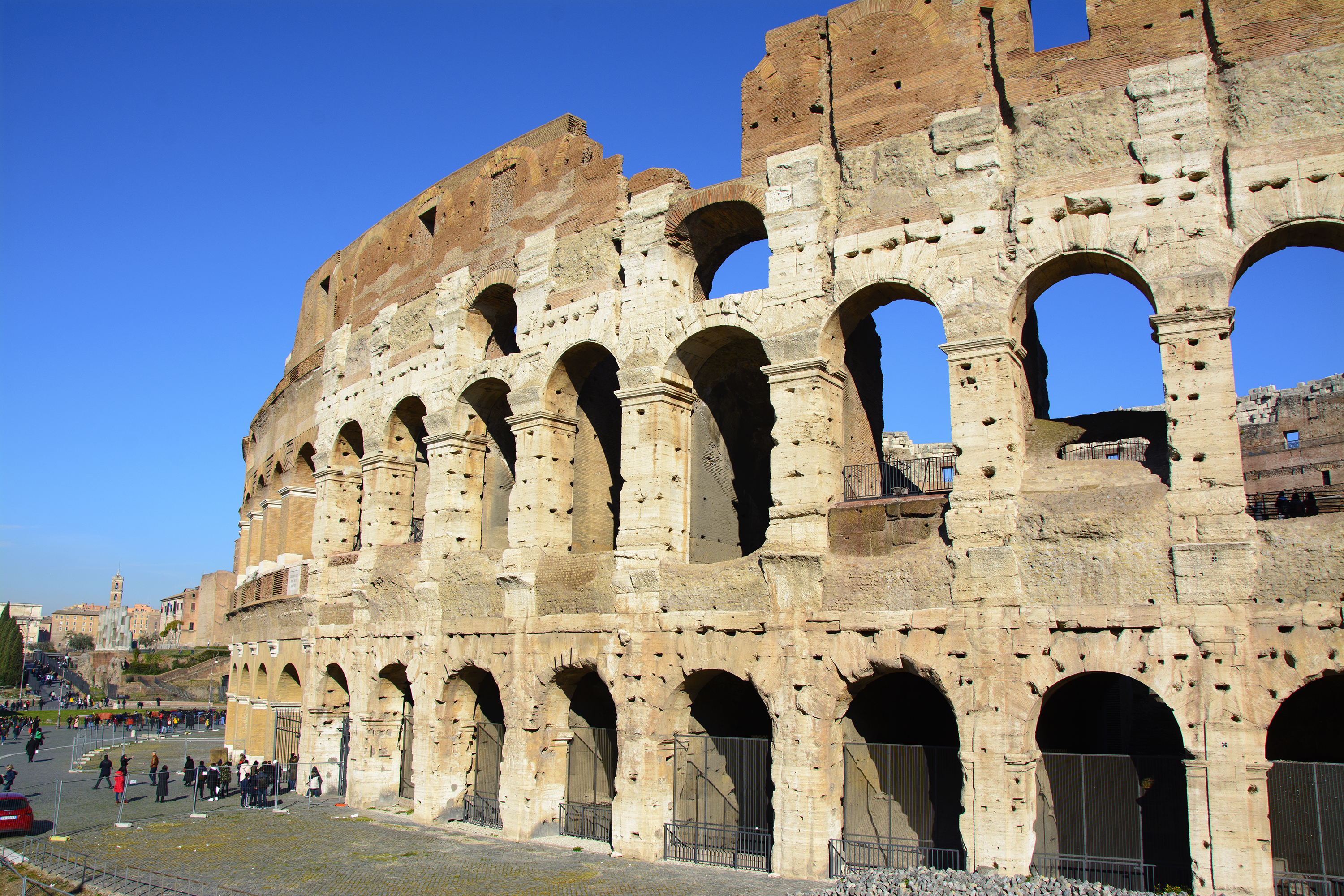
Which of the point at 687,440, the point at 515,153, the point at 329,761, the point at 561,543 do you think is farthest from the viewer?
the point at 329,761

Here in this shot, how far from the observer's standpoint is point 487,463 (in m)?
17.2

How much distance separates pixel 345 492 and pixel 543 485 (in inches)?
283

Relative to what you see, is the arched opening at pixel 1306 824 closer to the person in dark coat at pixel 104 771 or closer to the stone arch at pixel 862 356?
the stone arch at pixel 862 356

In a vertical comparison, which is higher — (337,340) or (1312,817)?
(337,340)

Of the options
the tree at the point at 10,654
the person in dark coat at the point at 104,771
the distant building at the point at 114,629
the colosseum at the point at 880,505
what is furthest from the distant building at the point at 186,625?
the colosseum at the point at 880,505

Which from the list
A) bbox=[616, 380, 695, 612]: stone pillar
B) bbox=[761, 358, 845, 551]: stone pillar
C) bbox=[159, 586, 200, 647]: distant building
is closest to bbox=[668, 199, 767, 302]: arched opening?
bbox=[616, 380, 695, 612]: stone pillar

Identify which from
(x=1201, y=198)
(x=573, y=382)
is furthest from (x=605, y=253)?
(x=1201, y=198)

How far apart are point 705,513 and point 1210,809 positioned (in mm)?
7248

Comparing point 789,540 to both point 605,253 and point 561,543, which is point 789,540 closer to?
point 561,543

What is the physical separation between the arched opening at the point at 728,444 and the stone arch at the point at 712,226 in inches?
40.4

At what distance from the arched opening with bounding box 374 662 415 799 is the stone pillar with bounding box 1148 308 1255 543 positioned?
12.6 m

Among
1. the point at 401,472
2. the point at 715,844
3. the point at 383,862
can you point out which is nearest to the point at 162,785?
the point at 401,472

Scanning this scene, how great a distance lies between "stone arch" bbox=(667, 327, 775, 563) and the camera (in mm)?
13922

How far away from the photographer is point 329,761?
62.6ft
